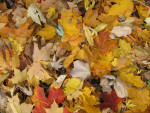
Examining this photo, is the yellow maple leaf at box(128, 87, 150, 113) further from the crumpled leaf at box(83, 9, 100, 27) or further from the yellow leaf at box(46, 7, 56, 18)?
the yellow leaf at box(46, 7, 56, 18)

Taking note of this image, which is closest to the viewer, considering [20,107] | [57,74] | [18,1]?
[20,107]

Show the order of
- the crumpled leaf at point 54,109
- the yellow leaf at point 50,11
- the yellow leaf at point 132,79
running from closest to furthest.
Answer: the crumpled leaf at point 54,109 < the yellow leaf at point 132,79 < the yellow leaf at point 50,11

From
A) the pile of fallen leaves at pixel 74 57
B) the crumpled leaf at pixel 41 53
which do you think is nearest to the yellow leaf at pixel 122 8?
the pile of fallen leaves at pixel 74 57

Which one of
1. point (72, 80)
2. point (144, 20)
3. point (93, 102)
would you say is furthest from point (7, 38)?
point (144, 20)

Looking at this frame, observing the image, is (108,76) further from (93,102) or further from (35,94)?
(35,94)

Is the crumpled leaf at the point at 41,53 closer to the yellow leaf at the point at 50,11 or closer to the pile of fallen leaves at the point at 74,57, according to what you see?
the pile of fallen leaves at the point at 74,57

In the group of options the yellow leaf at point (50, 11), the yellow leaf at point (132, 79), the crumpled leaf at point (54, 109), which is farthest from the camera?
the yellow leaf at point (50, 11)

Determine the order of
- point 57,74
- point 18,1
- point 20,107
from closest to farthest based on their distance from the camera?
1. point 20,107
2. point 57,74
3. point 18,1
